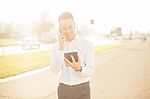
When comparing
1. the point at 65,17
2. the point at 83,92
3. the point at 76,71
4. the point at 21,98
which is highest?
the point at 65,17

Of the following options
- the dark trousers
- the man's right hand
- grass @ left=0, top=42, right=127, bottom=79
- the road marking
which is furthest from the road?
the man's right hand

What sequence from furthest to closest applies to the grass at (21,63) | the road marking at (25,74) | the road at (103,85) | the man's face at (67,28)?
the road marking at (25,74) < the grass at (21,63) < the road at (103,85) < the man's face at (67,28)

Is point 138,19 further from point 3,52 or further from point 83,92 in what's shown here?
point 83,92

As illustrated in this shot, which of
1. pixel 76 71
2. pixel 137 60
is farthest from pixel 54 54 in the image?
pixel 137 60

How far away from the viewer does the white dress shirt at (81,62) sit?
251cm

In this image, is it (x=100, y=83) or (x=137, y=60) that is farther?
(x=137, y=60)

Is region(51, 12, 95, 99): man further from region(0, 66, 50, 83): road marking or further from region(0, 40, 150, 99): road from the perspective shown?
region(0, 66, 50, 83): road marking

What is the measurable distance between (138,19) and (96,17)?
95cm

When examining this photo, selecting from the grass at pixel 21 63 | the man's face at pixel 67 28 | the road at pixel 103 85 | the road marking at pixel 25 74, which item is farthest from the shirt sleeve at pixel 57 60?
the road marking at pixel 25 74

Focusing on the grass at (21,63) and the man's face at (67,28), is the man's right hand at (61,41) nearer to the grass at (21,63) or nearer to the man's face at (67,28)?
the man's face at (67,28)

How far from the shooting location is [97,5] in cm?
700

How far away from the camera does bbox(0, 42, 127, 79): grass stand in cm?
636

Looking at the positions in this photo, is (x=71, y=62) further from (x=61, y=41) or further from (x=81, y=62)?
(x=61, y=41)

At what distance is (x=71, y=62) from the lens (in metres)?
2.49
